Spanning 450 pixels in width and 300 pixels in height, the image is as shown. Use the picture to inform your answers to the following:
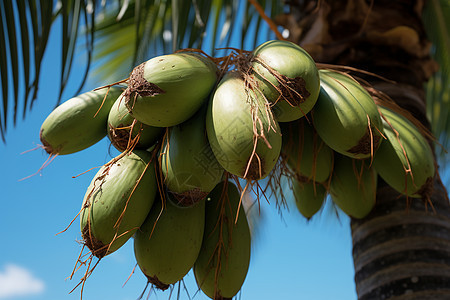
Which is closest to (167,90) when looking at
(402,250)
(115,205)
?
(115,205)

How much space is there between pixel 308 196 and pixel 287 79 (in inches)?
27.3

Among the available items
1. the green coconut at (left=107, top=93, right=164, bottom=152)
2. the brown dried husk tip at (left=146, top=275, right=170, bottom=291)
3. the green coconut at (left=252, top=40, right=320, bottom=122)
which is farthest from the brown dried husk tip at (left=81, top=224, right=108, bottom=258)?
the green coconut at (left=252, top=40, right=320, bottom=122)

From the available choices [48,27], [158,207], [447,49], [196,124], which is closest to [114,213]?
[158,207]

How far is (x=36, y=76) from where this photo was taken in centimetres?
165

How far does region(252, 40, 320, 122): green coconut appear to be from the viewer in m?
1.05

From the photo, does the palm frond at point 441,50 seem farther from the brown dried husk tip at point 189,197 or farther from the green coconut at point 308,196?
the brown dried husk tip at point 189,197

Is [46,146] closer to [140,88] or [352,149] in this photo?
[140,88]

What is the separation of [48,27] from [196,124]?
0.88m

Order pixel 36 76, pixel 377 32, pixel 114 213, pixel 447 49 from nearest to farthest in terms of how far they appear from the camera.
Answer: pixel 114 213, pixel 36 76, pixel 377 32, pixel 447 49

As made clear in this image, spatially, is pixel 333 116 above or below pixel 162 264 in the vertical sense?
above

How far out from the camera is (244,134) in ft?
3.14

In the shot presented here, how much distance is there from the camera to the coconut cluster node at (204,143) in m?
1.03

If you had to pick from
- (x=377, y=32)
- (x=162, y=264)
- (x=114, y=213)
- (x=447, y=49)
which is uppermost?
(x=377, y=32)

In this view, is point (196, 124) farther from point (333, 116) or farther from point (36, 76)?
point (36, 76)
